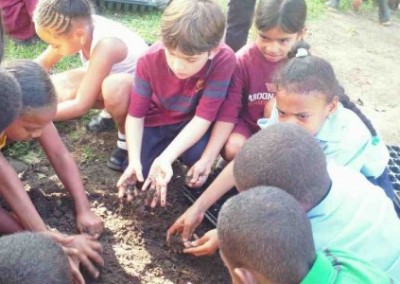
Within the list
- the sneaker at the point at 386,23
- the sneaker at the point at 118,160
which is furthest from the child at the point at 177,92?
the sneaker at the point at 386,23

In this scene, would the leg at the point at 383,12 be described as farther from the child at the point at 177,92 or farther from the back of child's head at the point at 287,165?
the back of child's head at the point at 287,165

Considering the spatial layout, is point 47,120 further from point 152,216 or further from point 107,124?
point 107,124

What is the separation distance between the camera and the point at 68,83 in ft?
10.0

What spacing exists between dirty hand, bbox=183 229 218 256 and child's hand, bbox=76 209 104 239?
0.38 meters

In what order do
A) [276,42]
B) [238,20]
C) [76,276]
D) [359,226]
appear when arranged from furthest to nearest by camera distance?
[238,20]
[276,42]
[76,276]
[359,226]

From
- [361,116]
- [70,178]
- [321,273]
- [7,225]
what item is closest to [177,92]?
[70,178]

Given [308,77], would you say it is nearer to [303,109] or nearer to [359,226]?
[303,109]

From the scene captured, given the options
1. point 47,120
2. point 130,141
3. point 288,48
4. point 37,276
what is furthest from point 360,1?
point 37,276

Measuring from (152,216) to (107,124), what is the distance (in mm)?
776

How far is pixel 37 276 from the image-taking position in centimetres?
137

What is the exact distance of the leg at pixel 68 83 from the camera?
2.99m

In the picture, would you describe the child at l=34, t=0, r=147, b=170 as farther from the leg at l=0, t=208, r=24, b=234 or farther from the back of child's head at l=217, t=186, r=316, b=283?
the back of child's head at l=217, t=186, r=316, b=283

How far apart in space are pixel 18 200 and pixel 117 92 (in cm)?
74

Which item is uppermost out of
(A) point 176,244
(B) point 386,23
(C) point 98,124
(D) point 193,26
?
(D) point 193,26
